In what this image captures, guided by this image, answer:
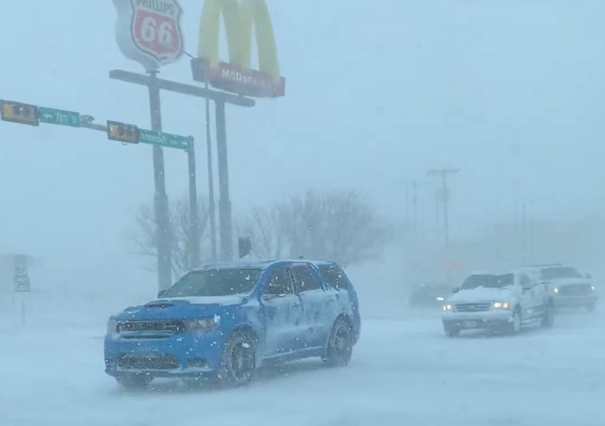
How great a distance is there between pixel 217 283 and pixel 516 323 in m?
10.2

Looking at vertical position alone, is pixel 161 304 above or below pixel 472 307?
above

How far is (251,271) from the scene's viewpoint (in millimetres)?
13977

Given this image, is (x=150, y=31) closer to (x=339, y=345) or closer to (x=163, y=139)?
(x=163, y=139)

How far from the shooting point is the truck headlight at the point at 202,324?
12.2 meters

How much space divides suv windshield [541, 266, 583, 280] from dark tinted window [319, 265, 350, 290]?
17.6m

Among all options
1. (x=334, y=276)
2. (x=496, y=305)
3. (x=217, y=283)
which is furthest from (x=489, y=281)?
(x=217, y=283)

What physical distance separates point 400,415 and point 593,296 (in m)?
24.0

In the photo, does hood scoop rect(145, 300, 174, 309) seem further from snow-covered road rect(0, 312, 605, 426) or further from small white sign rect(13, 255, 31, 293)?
small white sign rect(13, 255, 31, 293)

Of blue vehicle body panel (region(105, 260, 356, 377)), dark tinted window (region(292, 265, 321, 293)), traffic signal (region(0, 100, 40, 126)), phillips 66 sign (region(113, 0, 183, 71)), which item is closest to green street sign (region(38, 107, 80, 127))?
traffic signal (region(0, 100, 40, 126))

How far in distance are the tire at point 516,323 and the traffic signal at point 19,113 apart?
39.8 ft

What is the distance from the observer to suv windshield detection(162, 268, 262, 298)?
13.7 metres

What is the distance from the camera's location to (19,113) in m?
23.2

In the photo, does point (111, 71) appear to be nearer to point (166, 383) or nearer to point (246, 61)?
point (246, 61)

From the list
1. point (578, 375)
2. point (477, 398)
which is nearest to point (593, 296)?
point (578, 375)
